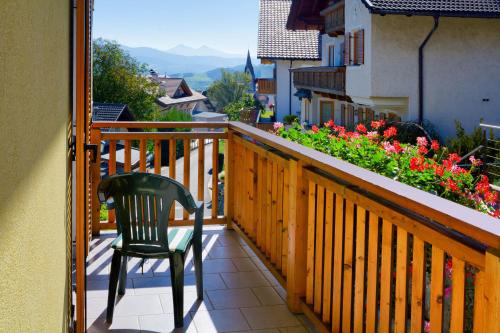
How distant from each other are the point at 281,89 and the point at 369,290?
104 feet

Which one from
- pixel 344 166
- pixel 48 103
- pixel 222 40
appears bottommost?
pixel 344 166

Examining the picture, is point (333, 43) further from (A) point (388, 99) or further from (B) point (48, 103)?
(B) point (48, 103)

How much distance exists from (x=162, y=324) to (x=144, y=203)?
0.68 meters

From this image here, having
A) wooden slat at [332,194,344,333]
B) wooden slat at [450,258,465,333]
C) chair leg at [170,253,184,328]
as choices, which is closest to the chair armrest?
chair leg at [170,253,184,328]

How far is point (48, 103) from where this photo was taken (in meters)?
2.30

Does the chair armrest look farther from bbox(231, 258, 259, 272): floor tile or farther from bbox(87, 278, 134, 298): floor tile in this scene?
bbox(231, 258, 259, 272): floor tile

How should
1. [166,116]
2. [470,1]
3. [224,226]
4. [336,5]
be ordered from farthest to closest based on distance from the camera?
1. [166,116]
2. [336,5]
3. [470,1]
4. [224,226]

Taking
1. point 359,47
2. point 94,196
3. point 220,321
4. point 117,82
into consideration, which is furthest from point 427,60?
point 117,82

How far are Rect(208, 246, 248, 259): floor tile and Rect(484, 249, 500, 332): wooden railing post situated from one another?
3.38 m

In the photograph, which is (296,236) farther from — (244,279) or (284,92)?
(284,92)

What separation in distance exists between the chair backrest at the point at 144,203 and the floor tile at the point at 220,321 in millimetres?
465

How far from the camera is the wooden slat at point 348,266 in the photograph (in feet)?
10.0

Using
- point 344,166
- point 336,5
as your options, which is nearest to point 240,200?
point 344,166

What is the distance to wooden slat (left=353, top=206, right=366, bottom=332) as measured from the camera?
2.91m
